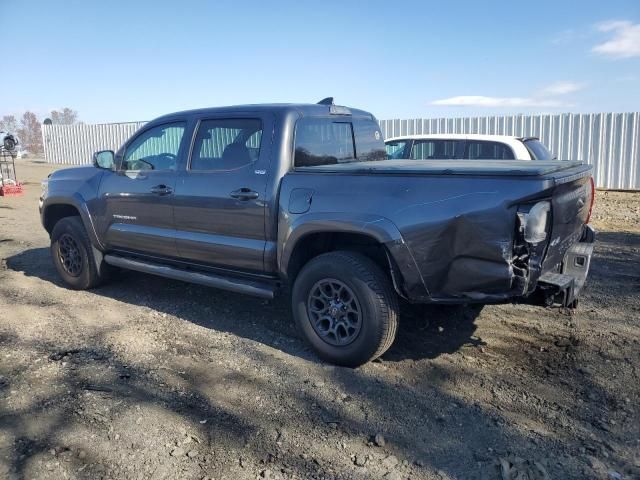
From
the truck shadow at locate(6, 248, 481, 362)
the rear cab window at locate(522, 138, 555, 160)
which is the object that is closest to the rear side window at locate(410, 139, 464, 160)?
the rear cab window at locate(522, 138, 555, 160)

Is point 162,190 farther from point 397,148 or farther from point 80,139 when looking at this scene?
point 80,139

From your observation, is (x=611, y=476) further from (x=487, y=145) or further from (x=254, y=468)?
(x=487, y=145)

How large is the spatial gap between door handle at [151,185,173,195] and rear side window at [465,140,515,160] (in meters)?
5.36

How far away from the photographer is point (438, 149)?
9.35 m

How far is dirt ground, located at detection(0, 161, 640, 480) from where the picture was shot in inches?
119

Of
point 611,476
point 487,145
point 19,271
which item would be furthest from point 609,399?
point 19,271

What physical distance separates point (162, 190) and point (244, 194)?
1.09 m

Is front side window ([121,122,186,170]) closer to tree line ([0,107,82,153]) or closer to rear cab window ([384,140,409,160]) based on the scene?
rear cab window ([384,140,409,160])

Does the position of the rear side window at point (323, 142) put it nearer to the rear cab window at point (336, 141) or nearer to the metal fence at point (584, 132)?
the rear cab window at point (336, 141)

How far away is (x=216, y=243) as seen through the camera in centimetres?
487

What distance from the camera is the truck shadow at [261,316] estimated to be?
4.65 meters

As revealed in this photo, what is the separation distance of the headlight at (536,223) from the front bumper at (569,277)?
1.18 feet

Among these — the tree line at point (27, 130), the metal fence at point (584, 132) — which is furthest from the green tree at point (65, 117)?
the metal fence at point (584, 132)

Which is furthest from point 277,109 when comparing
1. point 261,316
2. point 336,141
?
point 261,316
